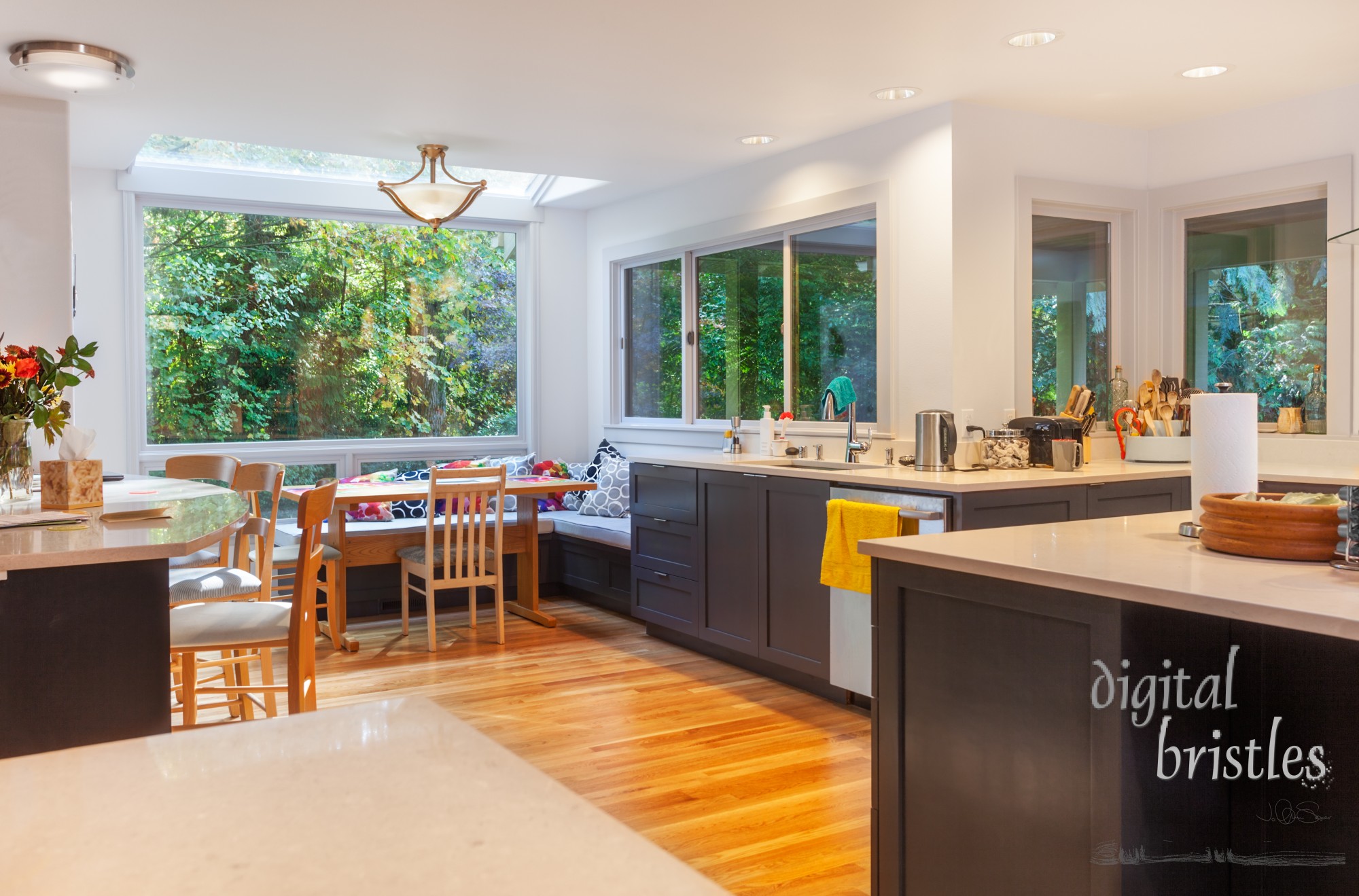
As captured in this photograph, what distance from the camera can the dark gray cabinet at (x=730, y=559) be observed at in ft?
14.5

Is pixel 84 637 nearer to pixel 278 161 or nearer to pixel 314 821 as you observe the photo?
pixel 314 821

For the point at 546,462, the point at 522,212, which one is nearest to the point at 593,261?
the point at 522,212

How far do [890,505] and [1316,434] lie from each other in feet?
6.32

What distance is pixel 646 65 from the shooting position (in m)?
3.86

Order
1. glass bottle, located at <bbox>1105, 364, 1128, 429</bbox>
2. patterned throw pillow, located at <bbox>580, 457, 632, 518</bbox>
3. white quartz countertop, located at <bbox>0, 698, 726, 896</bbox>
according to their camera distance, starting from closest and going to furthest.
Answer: white quartz countertop, located at <bbox>0, 698, 726, 896</bbox> → glass bottle, located at <bbox>1105, 364, 1128, 429</bbox> → patterned throw pillow, located at <bbox>580, 457, 632, 518</bbox>

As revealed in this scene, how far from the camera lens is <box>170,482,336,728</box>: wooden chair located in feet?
8.34

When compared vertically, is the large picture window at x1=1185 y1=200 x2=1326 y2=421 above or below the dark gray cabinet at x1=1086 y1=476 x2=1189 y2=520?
above

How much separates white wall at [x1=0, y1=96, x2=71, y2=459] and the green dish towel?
11.2ft

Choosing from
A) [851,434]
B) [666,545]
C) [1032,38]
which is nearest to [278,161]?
[666,545]

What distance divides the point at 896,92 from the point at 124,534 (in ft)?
10.9

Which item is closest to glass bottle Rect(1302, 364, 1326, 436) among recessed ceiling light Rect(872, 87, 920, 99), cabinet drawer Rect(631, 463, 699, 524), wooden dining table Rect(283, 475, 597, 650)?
recessed ceiling light Rect(872, 87, 920, 99)

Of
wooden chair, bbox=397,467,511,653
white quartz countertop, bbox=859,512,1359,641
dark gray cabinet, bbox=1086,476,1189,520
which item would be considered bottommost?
wooden chair, bbox=397,467,511,653

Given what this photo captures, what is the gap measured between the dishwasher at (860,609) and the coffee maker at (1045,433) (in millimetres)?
801

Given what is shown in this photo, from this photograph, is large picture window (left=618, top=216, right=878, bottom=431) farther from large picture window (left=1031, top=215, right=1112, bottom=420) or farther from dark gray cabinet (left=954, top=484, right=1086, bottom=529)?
dark gray cabinet (left=954, top=484, right=1086, bottom=529)
